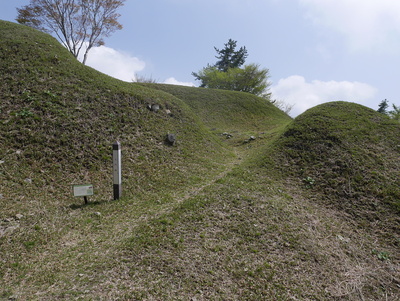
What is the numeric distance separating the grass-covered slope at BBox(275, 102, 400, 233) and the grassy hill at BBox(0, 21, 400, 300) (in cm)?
4

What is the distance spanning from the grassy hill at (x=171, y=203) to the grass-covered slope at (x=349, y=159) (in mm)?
41

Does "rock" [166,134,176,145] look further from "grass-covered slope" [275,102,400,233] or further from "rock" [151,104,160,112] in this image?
"grass-covered slope" [275,102,400,233]

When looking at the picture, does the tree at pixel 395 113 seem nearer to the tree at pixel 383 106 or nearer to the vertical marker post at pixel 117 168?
the tree at pixel 383 106

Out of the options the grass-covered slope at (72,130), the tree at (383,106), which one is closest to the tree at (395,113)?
the tree at (383,106)

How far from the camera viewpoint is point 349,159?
20.7 feet

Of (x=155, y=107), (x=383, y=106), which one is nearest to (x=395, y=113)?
(x=383, y=106)

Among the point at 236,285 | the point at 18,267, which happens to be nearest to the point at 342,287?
the point at 236,285

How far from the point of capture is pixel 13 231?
3.18 metres

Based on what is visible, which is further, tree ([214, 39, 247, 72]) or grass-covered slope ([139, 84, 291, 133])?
tree ([214, 39, 247, 72])

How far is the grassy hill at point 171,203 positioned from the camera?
2.69 metres

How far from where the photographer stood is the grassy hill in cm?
269

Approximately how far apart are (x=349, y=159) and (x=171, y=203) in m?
5.32

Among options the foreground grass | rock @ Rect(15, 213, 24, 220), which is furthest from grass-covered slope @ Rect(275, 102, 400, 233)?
rock @ Rect(15, 213, 24, 220)

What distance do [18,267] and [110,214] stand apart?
1.53m
